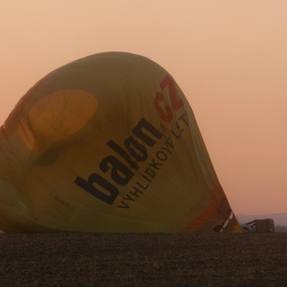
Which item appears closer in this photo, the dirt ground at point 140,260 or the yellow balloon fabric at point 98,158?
the dirt ground at point 140,260

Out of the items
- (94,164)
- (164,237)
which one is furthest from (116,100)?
(164,237)

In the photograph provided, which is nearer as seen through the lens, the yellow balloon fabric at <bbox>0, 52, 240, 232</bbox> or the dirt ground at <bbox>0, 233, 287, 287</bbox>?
the dirt ground at <bbox>0, 233, 287, 287</bbox>

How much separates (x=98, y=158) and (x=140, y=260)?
404cm

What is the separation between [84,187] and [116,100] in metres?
1.86

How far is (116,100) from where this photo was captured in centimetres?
1273

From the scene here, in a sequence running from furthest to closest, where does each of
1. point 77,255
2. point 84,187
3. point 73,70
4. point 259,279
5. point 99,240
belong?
point 73,70
point 84,187
point 99,240
point 77,255
point 259,279

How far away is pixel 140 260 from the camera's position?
28.2 feet

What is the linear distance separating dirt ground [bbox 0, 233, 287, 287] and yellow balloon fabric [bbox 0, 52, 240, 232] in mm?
685

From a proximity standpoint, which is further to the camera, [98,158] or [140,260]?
[98,158]

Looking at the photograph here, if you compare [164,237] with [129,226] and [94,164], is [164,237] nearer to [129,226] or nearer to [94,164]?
[129,226]

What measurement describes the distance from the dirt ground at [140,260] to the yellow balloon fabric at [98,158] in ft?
2.25

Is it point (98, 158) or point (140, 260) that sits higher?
point (98, 158)

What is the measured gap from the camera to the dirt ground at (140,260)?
7.20 meters

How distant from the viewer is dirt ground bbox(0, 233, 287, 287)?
720cm
